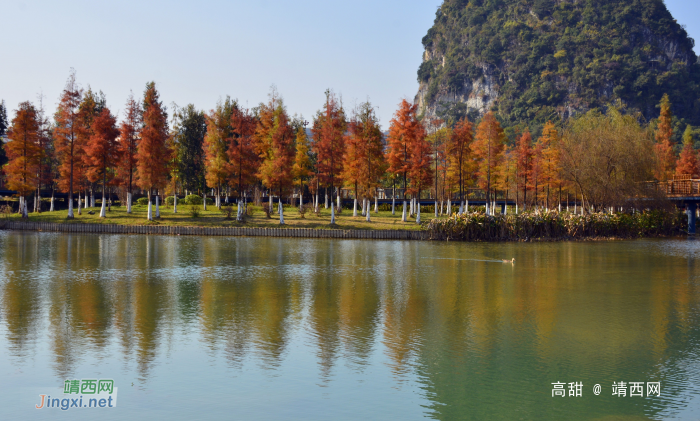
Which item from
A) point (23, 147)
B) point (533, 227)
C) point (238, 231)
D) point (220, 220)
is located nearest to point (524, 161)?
point (533, 227)

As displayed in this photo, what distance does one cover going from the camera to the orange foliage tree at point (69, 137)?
61.9m

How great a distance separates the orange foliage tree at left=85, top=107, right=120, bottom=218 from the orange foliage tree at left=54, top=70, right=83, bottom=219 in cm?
247

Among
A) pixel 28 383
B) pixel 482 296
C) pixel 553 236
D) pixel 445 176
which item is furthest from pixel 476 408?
pixel 445 176

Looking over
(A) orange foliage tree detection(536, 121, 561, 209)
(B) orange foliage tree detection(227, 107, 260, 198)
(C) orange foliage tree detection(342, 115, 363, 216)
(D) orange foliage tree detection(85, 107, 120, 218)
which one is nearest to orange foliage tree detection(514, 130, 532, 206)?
(A) orange foliage tree detection(536, 121, 561, 209)

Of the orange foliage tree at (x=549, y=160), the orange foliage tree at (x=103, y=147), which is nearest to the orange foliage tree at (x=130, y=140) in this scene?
the orange foliage tree at (x=103, y=147)

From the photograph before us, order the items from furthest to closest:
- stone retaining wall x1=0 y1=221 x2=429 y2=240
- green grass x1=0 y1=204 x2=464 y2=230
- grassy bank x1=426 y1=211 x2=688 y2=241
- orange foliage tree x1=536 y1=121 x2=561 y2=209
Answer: orange foliage tree x1=536 y1=121 x2=561 y2=209 → green grass x1=0 y1=204 x2=464 y2=230 → stone retaining wall x1=0 y1=221 x2=429 y2=240 → grassy bank x1=426 y1=211 x2=688 y2=241

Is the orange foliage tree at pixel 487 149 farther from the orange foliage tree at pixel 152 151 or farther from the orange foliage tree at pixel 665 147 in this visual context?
the orange foliage tree at pixel 152 151

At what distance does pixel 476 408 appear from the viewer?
38.1 ft

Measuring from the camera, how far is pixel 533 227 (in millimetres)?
51375

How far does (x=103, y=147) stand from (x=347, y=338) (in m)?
52.1

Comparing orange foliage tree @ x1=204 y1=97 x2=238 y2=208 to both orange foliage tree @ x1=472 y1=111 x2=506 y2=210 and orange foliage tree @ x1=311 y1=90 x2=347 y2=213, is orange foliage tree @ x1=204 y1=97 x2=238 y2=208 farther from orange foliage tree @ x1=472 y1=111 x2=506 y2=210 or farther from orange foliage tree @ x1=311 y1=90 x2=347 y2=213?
orange foliage tree @ x1=472 y1=111 x2=506 y2=210

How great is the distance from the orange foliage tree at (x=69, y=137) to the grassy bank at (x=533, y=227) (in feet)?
129

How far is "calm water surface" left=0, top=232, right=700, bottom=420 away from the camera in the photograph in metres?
11.8

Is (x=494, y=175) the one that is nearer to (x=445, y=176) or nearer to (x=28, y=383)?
(x=445, y=176)
